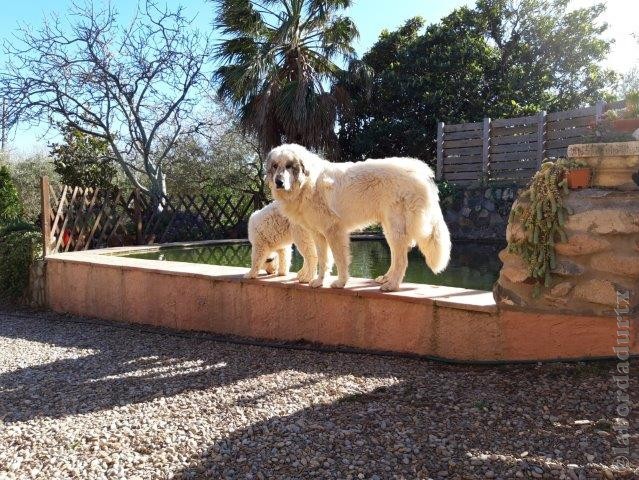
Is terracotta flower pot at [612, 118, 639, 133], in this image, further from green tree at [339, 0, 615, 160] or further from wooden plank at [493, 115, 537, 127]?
green tree at [339, 0, 615, 160]

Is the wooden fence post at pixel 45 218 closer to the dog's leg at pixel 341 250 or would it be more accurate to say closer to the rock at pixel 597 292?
the dog's leg at pixel 341 250

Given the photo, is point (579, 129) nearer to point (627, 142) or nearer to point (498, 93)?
point (498, 93)

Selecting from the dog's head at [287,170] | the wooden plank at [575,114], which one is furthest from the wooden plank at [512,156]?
the dog's head at [287,170]

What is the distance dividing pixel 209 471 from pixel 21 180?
27.0 metres

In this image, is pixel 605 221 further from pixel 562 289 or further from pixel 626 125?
pixel 626 125

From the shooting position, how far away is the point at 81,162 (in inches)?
701

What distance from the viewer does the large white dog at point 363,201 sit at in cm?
442

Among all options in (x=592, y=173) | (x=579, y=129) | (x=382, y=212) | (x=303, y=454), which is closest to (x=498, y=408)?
(x=303, y=454)

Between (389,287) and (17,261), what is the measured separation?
623cm

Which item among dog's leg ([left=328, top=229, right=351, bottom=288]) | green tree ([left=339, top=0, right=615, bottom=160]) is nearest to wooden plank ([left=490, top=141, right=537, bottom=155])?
green tree ([left=339, top=0, right=615, bottom=160])

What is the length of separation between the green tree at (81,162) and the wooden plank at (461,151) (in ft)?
35.2

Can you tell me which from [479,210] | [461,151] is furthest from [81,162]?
[479,210]

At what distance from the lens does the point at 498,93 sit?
17953 mm

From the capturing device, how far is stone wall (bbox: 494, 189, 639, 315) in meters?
3.21
